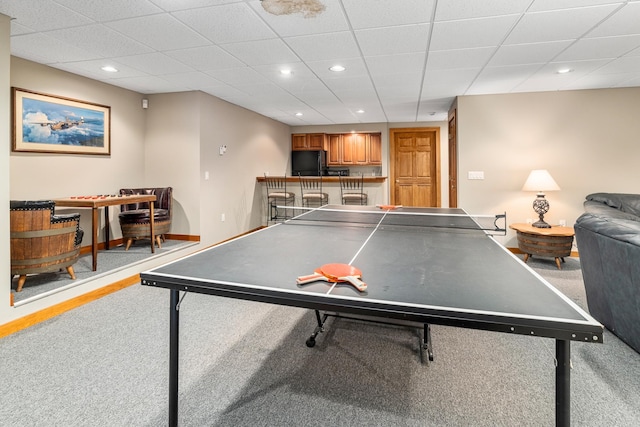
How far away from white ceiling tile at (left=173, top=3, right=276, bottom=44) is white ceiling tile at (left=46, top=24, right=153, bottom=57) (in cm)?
75

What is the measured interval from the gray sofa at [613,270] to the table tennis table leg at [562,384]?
1488 mm

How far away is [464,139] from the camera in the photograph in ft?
16.6

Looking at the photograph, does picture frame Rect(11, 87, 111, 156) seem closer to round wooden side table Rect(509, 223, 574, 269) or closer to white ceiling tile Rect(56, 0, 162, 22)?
white ceiling tile Rect(56, 0, 162, 22)

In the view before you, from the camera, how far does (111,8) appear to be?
247cm

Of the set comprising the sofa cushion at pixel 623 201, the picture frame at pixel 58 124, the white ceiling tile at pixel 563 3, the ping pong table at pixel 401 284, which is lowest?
the ping pong table at pixel 401 284

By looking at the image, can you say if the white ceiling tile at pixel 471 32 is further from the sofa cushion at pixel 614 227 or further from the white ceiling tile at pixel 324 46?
the sofa cushion at pixel 614 227

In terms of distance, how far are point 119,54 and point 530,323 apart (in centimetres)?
405

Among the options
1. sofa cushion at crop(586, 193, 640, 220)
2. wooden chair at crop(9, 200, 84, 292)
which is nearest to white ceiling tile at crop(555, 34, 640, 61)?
sofa cushion at crop(586, 193, 640, 220)

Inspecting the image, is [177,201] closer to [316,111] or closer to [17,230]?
[17,230]

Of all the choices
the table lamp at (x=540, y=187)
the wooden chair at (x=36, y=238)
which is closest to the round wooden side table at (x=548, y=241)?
the table lamp at (x=540, y=187)

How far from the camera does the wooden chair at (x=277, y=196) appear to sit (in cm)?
639

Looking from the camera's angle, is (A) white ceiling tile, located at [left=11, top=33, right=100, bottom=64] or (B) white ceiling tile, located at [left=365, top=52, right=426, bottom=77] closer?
(A) white ceiling tile, located at [left=11, top=33, right=100, bottom=64]

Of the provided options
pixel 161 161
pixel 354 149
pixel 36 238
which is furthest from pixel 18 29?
pixel 354 149

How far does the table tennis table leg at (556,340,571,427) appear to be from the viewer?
0.99 m
